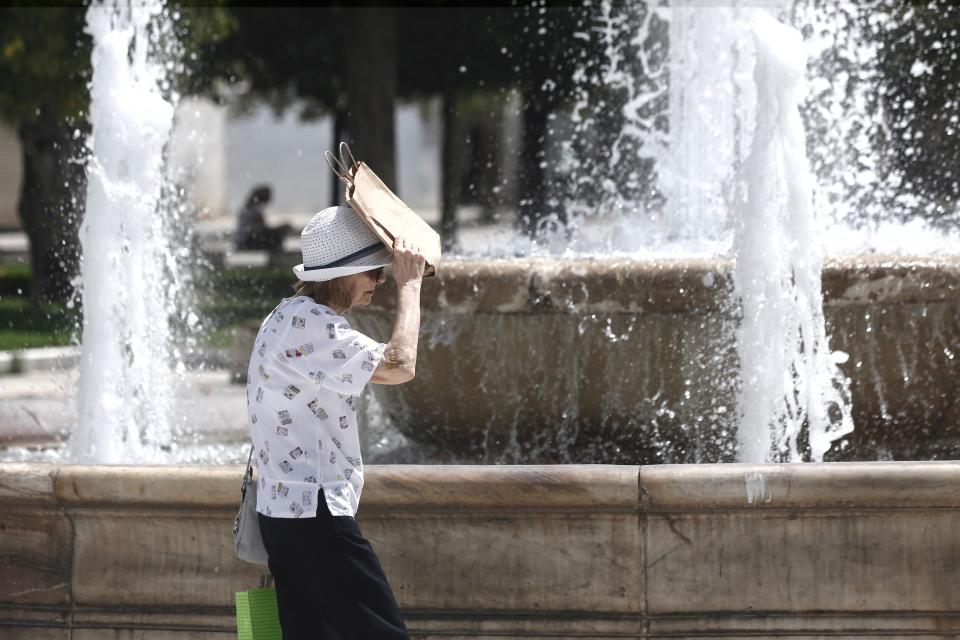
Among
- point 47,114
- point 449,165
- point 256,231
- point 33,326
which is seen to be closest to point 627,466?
point 33,326

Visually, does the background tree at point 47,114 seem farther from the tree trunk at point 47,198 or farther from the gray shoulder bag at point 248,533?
the gray shoulder bag at point 248,533

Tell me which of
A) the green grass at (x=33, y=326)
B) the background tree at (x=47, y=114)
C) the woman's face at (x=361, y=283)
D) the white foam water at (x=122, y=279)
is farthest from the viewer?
the background tree at (x=47, y=114)

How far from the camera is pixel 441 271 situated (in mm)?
4980

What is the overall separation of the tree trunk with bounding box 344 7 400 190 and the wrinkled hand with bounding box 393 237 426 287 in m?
13.7

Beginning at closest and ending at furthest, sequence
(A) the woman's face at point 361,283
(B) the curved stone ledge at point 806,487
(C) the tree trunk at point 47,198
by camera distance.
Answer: (A) the woman's face at point 361,283, (B) the curved stone ledge at point 806,487, (C) the tree trunk at point 47,198

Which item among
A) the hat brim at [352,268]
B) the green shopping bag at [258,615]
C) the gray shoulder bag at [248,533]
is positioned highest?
the hat brim at [352,268]

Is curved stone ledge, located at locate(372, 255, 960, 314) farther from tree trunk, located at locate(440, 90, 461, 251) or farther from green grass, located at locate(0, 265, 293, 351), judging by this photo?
tree trunk, located at locate(440, 90, 461, 251)

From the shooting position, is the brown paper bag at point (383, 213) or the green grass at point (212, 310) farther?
the green grass at point (212, 310)

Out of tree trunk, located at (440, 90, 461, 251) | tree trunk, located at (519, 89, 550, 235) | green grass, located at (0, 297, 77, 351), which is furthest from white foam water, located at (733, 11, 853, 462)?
tree trunk, located at (440, 90, 461, 251)

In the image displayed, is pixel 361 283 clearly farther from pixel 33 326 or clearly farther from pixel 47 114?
pixel 47 114

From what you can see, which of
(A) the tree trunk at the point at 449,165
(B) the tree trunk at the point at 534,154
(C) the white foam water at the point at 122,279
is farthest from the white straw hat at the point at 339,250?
(A) the tree trunk at the point at 449,165

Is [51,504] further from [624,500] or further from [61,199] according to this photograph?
[61,199]

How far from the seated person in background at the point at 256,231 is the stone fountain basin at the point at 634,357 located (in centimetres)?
1417

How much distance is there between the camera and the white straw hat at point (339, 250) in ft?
9.74
